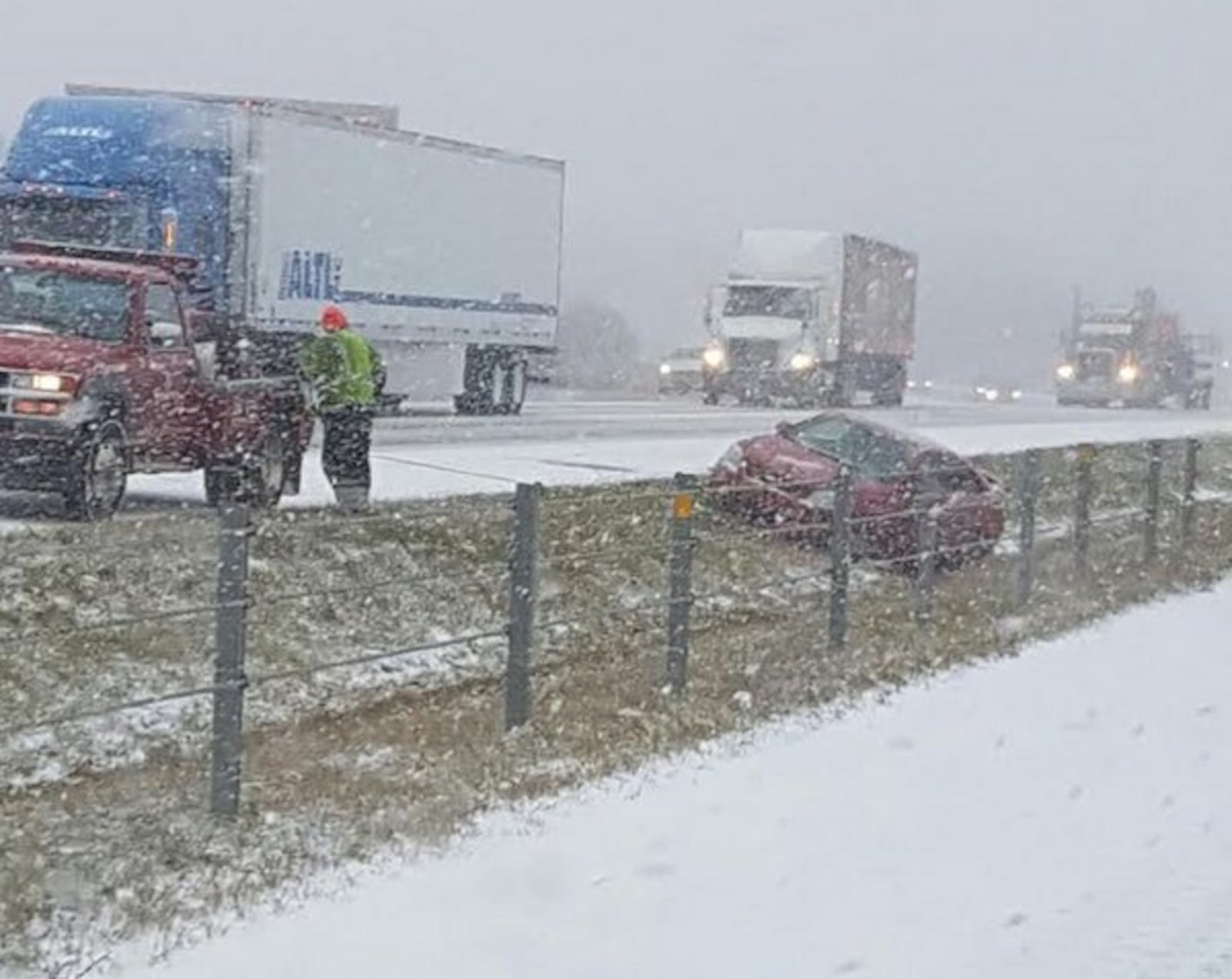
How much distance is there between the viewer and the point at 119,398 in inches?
637

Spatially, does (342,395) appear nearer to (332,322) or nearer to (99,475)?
(332,322)

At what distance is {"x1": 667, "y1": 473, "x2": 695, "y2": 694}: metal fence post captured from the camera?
13.0 metres

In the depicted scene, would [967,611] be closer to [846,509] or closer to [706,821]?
[846,509]

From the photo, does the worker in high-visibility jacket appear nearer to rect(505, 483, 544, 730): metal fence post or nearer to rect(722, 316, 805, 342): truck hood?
rect(505, 483, 544, 730): metal fence post

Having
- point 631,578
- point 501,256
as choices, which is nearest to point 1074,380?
point 501,256

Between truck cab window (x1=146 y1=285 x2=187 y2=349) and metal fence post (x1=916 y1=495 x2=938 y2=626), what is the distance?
5579mm

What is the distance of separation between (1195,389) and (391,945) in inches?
2866

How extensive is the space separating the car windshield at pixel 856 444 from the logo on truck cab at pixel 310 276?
28.1 feet

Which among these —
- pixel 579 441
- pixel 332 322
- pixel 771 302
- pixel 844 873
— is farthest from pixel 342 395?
pixel 771 302

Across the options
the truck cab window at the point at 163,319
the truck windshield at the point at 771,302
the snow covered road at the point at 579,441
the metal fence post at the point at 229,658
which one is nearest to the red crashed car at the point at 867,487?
the snow covered road at the point at 579,441

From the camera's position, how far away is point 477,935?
26.0ft

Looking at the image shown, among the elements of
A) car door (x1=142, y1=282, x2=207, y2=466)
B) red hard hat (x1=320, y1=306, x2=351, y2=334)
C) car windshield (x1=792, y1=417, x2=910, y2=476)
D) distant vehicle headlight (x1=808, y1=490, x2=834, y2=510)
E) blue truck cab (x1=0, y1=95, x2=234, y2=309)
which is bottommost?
distant vehicle headlight (x1=808, y1=490, x2=834, y2=510)

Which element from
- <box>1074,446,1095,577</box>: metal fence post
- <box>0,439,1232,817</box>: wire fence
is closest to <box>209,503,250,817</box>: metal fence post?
<box>0,439,1232,817</box>: wire fence

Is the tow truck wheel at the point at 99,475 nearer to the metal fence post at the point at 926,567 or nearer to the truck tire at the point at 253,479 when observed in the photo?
the truck tire at the point at 253,479
